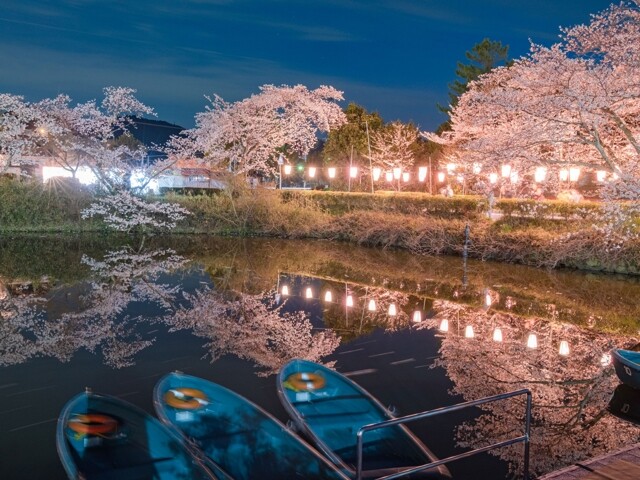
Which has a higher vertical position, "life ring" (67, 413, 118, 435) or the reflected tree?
"life ring" (67, 413, 118, 435)

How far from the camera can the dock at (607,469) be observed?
3.84 m

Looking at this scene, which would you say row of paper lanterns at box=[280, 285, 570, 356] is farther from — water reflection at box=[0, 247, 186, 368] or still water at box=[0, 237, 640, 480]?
water reflection at box=[0, 247, 186, 368]

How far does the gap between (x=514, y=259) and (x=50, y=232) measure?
15.7 metres

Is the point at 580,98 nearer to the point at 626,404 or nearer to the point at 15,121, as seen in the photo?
the point at 626,404

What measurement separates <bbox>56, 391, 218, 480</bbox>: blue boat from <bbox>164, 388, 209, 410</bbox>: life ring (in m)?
0.43

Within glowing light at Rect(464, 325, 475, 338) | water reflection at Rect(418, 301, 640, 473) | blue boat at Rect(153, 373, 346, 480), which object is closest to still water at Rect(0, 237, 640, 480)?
water reflection at Rect(418, 301, 640, 473)

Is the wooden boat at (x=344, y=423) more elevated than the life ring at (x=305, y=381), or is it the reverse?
the life ring at (x=305, y=381)

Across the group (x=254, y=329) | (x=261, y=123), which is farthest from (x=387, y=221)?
(x=254, y=329)

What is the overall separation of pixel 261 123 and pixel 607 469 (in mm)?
21086

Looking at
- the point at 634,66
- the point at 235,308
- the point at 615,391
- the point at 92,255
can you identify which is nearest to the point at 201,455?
the point at 615,391

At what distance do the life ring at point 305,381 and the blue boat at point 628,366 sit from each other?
129 inches

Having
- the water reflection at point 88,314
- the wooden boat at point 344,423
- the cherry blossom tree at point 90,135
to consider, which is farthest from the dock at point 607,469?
the cherry blossom tree at point 90,135

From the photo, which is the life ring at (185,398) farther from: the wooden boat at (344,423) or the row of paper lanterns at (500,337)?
the row of paper lanterns at (500,337)

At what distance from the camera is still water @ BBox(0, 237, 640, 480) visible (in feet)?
19.0
